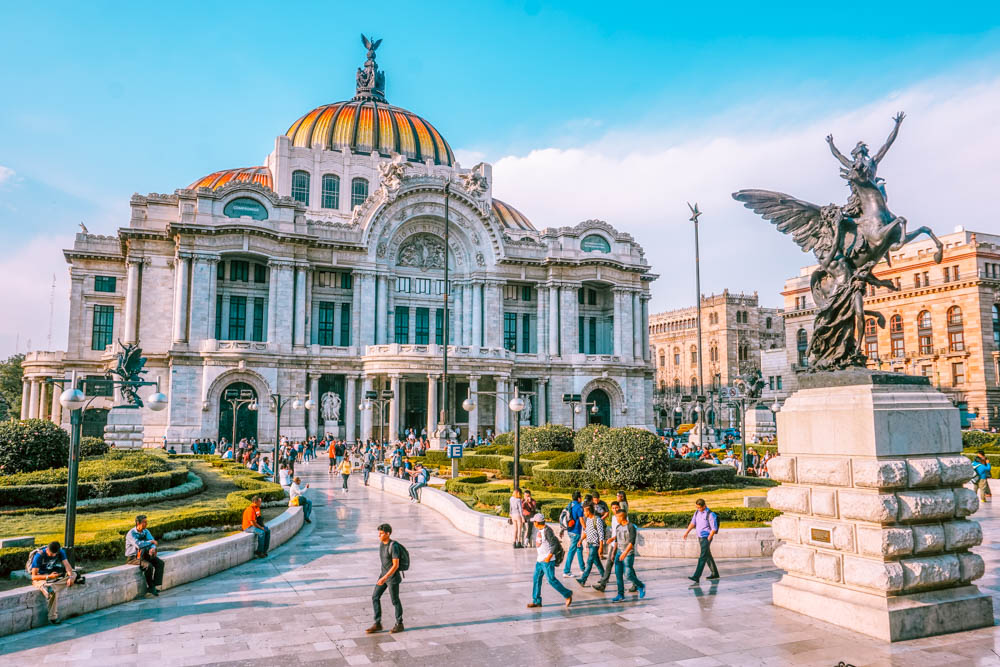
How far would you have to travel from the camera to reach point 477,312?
5834 cm

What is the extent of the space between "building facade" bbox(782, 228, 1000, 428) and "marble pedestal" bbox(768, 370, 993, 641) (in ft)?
161

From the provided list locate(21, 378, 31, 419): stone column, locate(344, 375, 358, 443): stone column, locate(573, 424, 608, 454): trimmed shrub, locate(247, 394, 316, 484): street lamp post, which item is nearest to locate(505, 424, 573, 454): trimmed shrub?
locate(573, 424, 608, 454): trimmed shrub

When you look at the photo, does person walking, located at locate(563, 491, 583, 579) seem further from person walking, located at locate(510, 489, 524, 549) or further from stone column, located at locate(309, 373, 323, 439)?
stone column, located at locate(309, 373, 323, 439)

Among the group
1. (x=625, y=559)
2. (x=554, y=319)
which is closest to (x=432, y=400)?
(x=554, y=319)

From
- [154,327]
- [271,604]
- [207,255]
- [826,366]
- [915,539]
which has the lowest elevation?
[271,604]

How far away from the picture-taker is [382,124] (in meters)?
67.6

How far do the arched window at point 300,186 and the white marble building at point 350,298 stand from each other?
116 millimetres

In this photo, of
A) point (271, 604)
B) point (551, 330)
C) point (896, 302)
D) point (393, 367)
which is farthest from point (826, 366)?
point (896, 302)

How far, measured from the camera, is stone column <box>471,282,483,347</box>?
57.9m

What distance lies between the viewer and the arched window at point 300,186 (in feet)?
206

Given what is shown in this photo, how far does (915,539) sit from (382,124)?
64340mm

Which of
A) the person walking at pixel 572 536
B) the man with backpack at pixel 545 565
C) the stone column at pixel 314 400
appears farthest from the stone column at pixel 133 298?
the man with backpack at pixel 545 565

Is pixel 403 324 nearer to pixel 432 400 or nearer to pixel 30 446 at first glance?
pixel 432 400

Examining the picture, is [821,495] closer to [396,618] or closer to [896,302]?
[396,618]
